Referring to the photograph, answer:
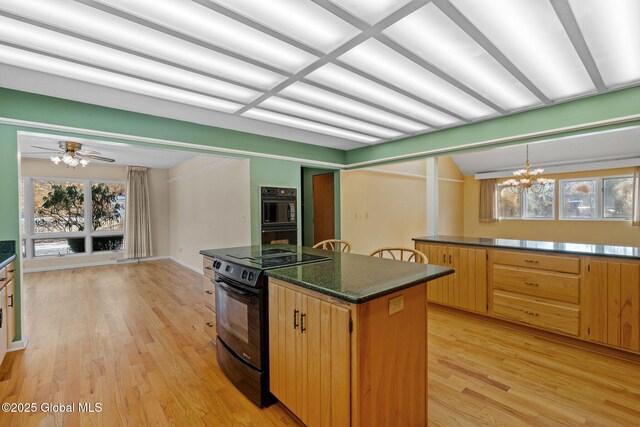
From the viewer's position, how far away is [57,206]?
255 inches

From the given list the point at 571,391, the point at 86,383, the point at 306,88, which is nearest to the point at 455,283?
the point at 571,391

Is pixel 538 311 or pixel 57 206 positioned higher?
pixel 57 206

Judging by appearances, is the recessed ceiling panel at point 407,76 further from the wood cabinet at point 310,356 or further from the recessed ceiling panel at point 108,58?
the wood cabinet at point 310,356

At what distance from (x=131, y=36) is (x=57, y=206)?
6827 millimetres

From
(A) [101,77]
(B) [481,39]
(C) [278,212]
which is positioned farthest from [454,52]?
(C) [278,212]

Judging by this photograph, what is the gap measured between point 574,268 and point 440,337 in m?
1.38

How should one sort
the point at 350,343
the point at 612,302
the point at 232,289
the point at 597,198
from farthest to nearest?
1. the point at 597,198
2. the point at 612,302
3. the point at 232,289
4. the point at 350,343

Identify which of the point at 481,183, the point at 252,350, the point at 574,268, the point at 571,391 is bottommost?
the point at 571,391

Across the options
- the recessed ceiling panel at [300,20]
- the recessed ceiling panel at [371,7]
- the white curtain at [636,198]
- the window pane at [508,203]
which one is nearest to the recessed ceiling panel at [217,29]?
the recessed ceiling panel at [300,20]

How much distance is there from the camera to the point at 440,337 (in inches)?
112

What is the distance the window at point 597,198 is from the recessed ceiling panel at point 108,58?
7.67m

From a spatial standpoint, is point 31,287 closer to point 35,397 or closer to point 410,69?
point 35,397

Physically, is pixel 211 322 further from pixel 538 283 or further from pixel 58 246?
pixel 58 246

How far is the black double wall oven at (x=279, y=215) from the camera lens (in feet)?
14.6
